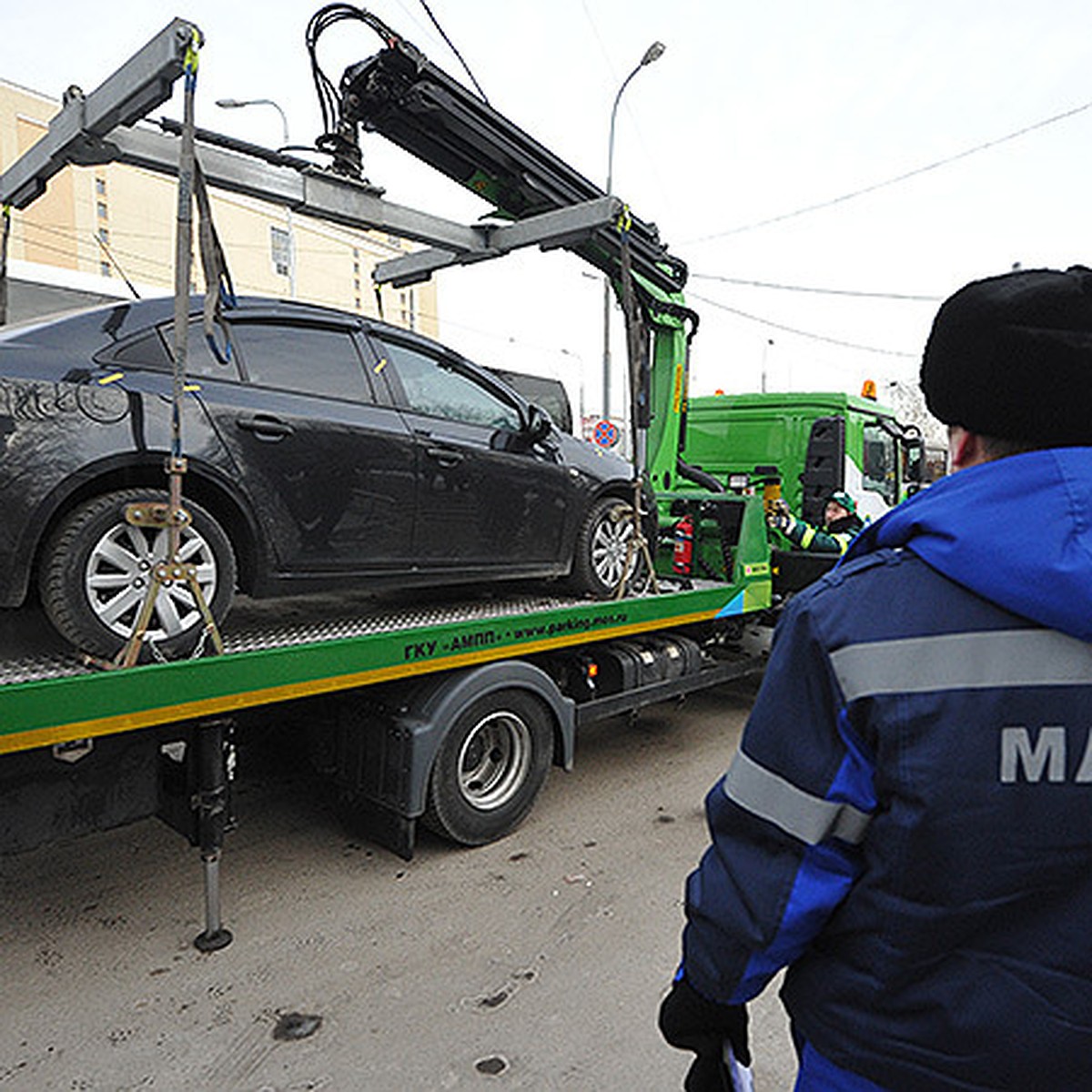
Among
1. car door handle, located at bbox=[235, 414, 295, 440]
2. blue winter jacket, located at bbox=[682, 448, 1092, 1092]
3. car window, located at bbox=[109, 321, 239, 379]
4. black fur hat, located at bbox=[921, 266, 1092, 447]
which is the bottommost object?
blue winter jacket, located at bbox=[682, 448, 1092, 1092]

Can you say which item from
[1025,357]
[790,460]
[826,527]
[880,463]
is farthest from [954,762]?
[880,463]

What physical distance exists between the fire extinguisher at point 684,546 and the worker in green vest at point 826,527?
77cm

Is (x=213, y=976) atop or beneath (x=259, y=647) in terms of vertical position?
beneath

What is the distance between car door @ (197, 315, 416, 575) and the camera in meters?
3.27

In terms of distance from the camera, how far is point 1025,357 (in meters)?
1.03

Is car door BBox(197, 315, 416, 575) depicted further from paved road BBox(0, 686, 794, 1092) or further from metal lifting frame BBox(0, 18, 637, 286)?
paved road BBox(0, 686, 794, 1092)

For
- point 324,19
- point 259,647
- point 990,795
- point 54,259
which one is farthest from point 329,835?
point 54,259

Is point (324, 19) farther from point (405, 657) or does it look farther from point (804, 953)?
point (804, 953)

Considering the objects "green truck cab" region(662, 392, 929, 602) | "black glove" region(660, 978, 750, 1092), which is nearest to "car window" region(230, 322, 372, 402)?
"black glove" region(660, 978, 750, 1092)

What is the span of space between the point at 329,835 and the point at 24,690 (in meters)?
1.93

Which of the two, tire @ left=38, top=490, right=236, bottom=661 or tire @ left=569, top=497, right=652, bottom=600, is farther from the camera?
tire @ left=569, top=497, right=652, bottom=600

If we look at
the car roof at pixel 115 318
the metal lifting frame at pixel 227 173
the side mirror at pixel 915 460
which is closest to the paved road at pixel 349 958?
the car roof at pixel 115 318

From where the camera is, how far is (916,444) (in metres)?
7.32

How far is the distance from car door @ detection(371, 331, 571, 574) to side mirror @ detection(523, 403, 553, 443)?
0.11 ft
